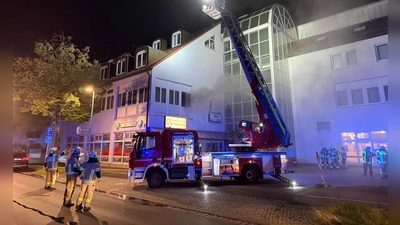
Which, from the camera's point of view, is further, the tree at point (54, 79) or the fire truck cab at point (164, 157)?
the tree at point (54, 79)

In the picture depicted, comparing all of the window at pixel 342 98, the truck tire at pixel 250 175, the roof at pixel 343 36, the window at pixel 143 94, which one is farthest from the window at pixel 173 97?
the window at pixel 342 98

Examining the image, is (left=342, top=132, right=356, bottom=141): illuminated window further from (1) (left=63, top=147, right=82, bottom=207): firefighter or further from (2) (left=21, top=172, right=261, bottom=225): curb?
(1) (left=63, top=147, right=82, bottom=207): firefighter

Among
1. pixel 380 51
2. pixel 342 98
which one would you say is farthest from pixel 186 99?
pixel 380 51

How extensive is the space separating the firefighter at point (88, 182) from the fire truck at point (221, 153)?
309 centimetres

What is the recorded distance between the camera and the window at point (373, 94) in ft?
59.1

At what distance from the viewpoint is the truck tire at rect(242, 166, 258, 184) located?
10.7m

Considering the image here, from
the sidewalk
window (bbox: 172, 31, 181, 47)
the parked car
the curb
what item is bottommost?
the curb

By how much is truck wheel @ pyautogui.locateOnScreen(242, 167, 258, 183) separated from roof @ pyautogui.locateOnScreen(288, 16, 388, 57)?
15245 millimetres

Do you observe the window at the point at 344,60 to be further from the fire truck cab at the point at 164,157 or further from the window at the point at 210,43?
the fire truck cab at the point at 164,157

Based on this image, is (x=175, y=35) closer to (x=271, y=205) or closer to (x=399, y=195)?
(x=271, y=205)

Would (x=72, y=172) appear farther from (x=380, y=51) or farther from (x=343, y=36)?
(x=343, y=36)

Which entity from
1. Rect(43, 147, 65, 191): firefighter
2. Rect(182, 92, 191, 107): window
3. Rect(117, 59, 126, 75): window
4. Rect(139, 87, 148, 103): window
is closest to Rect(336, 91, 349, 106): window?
Rect(182, 92, 191, 107): window

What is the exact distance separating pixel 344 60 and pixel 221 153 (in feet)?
52.2

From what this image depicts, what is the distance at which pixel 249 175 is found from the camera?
1073 centimetres
